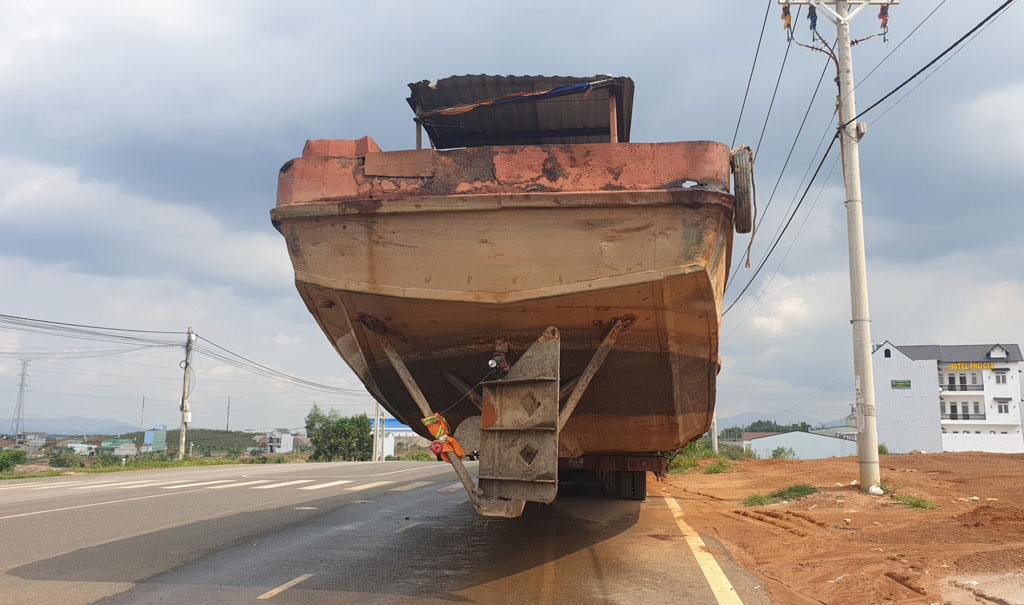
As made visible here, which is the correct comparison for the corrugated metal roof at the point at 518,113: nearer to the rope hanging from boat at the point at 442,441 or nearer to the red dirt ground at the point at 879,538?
the rope hanging from boat at the point at 442,441

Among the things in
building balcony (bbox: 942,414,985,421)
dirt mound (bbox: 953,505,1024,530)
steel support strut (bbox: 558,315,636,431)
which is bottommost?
dirt mound (bbox: 953,505,1024,530)

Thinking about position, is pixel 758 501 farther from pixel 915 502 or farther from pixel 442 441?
pixel 442 441

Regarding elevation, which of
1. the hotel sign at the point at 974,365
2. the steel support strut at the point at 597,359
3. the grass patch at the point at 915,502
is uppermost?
the hotel sign at the point at 974,365

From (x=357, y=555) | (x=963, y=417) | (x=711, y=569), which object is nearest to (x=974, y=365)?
(x=963, y=417)

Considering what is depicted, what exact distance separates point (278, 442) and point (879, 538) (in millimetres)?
110723

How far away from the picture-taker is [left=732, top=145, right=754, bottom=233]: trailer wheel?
4551 mm

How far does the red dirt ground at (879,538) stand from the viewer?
4.21 metres

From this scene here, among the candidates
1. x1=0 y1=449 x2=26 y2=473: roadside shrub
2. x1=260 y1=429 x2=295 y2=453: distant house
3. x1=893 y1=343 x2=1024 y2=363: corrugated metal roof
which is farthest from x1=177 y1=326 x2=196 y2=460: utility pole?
x1=260 y1=429 x2=295 y2=453: distant house

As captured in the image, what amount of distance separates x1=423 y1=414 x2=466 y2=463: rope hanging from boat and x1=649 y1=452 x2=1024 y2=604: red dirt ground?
224cm

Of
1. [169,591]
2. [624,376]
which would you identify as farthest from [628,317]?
[169,591]

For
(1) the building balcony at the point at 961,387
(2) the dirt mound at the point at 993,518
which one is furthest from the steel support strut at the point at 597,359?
(1) the building balcony at the point at 961,387

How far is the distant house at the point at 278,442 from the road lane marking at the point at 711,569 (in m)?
106

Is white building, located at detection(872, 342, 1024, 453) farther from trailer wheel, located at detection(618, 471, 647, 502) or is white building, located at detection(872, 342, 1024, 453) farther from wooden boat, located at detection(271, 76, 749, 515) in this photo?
wooden boat, located at detection(271, 76, 749, 515)

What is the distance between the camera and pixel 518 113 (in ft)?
19.6
